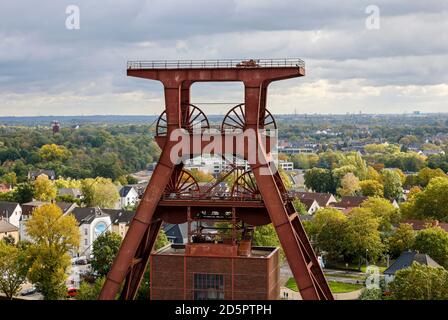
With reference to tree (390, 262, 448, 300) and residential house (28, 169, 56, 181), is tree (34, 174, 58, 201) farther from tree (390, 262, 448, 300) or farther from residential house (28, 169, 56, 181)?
tree (390, 262, 448, 300)

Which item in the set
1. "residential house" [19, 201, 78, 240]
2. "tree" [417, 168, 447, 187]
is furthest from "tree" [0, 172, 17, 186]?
"tree" [417, 168, 447, 187]

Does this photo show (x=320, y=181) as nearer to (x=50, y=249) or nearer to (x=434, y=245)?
(x=434, y=245)

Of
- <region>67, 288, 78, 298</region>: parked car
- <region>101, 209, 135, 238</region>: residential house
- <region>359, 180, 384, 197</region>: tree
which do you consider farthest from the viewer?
<region>359, 180, 384, 197</region>: tree

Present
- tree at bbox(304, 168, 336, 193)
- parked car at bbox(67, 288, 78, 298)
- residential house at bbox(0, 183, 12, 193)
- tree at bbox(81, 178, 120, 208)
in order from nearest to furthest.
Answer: parked car at bbox(67, 288, 78, 298), tree at bbox(81, 178, 120, 208), residential house at bbox(0, 183, 12, 193), tree at bbox(304, 168, 336, 193)

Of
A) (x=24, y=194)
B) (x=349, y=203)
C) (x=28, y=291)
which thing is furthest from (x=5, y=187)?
(x=28, y=291)

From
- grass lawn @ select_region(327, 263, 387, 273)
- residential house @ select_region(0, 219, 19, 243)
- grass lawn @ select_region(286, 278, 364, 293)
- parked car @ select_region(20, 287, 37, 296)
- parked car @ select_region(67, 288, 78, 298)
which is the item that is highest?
residential house @ select_region(0, 219, 19, 243)
